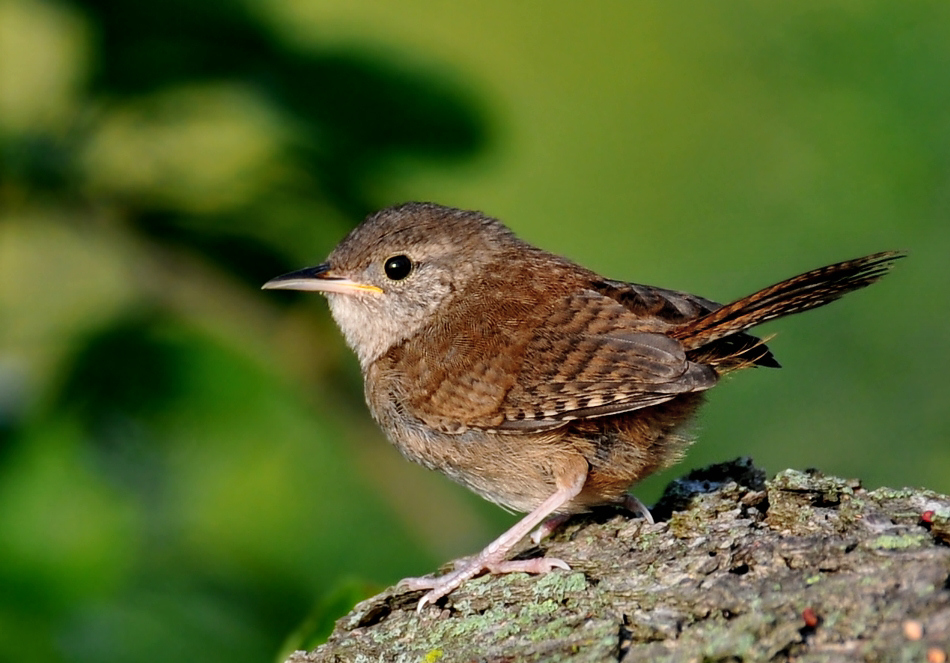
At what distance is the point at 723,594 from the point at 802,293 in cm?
105

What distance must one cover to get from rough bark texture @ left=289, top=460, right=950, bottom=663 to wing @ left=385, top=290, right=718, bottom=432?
1.16 feet

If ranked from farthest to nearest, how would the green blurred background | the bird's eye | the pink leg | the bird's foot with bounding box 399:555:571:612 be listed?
the bird's eye → the pink leg → the green blurred background → the bird's foot with bounding box 399:555:571:612

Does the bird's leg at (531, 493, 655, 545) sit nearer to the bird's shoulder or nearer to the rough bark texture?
the rough bark texture

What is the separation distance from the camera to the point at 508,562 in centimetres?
317

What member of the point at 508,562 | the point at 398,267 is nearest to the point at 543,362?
the point at 508,562

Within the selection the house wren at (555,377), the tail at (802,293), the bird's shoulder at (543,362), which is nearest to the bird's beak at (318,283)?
the house wren at (555,377)

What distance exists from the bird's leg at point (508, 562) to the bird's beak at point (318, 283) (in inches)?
47.2

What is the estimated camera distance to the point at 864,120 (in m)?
5.77

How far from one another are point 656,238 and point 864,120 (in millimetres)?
1199

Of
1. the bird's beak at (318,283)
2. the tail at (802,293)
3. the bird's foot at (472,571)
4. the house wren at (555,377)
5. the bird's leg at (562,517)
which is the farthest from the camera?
the bird's beak at (318,283)

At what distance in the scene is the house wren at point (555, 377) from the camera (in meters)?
3.28

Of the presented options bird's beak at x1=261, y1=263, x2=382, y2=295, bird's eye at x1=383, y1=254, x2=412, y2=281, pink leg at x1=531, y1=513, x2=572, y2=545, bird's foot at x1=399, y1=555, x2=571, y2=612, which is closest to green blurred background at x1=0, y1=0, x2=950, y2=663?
bird's beak at x1=261, y1=263, x2=382, y2=295

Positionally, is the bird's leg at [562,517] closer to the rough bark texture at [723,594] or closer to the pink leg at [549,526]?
the pink leg at [549,526]

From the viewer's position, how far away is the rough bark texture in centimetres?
223
